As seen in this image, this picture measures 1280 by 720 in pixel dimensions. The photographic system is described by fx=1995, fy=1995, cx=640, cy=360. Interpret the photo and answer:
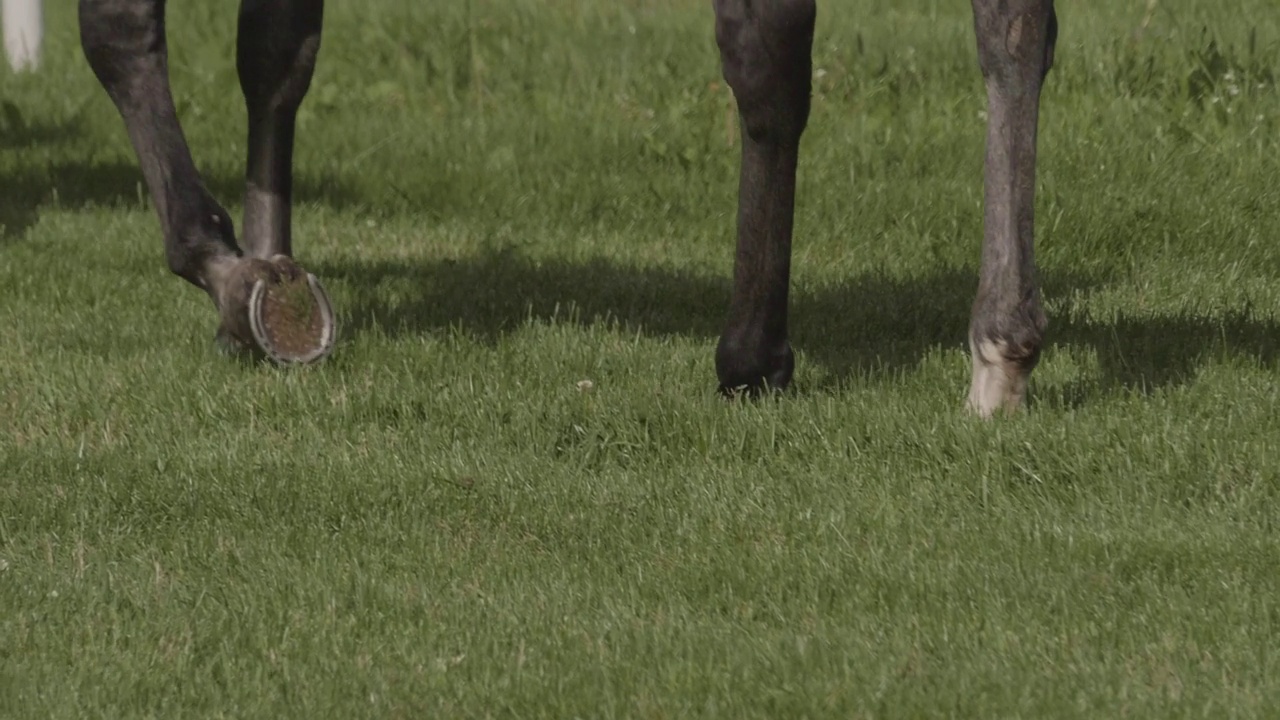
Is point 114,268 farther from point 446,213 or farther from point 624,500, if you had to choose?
point 624,500

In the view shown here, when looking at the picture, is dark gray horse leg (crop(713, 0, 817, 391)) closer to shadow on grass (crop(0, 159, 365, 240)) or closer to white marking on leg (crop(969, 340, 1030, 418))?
white marking on leg (crop(969, 340, 1030, 418))

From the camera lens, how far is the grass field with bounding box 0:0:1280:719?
10.7ft

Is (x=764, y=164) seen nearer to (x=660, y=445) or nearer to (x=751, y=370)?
(x=751, y=370)

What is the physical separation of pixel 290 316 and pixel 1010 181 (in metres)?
1.80

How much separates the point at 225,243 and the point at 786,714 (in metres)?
2.40

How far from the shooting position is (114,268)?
21.9ft

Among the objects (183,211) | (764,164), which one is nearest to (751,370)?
(764,164)

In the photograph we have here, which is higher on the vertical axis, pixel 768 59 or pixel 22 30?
pixel 768 59

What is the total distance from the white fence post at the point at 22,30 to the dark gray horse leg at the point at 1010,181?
7.41m

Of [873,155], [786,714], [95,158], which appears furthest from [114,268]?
[786,714]

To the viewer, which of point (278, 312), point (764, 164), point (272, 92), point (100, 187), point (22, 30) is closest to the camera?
point (764, 164)

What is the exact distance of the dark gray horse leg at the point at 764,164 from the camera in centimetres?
448

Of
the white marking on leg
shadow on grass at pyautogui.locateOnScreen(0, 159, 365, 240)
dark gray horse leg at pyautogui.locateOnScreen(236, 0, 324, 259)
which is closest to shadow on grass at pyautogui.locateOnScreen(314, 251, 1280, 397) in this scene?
the white marking on leg

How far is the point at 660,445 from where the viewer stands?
445cm
